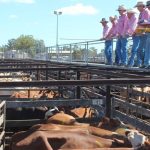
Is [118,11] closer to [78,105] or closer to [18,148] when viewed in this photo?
[78,105]

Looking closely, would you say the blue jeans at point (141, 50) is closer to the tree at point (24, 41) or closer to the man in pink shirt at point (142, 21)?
the man in pink shirt at point (142, 21)

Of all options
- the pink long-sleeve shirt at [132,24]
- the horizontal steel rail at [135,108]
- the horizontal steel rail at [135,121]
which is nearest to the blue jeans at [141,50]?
the pink long-sleeve shirt at [132,24]

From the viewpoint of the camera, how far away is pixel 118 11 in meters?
14.0

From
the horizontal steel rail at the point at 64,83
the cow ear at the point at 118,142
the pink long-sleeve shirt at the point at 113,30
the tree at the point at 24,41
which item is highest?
the tree at the point at 24,41

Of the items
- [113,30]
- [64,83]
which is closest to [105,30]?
[113,30]

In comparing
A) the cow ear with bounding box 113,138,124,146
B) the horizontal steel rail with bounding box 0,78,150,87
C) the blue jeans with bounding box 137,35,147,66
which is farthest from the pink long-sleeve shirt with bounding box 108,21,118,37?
the cow ear with bounding box 113,138,124,146

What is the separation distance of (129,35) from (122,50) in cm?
60

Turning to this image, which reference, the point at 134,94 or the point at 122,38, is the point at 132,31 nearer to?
the point at 122,38

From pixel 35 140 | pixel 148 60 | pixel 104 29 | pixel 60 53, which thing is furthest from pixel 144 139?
pixel 60 53

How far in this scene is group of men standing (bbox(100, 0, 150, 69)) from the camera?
39.9ft

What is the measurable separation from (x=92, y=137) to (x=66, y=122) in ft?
2.00

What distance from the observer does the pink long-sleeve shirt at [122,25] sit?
1372cm

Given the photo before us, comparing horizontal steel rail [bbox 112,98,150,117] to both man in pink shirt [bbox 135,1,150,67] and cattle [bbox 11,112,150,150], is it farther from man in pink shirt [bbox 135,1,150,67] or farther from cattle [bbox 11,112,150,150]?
man in pink shirt [bbox 135,1,150,67]

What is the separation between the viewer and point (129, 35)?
13227mm
